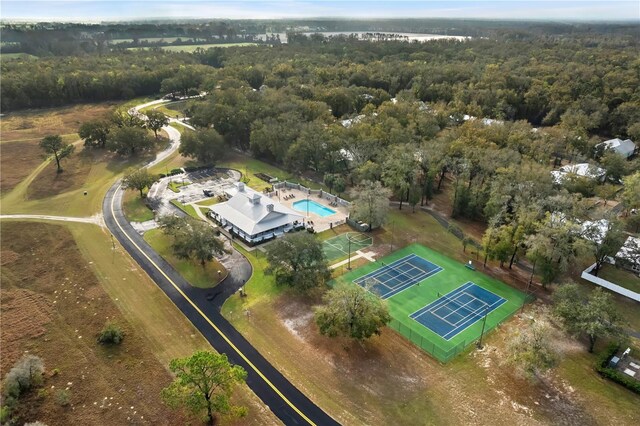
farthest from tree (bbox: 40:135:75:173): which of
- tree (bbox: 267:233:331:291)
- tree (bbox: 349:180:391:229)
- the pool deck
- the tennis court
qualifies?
tree (bbox: 349:180:391:229)

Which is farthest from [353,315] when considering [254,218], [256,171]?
[256,171]

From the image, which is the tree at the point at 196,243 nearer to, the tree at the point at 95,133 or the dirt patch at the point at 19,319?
the dirt patch at the point at 19,319

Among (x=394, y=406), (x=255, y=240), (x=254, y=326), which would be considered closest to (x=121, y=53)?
(x=255, y=240)

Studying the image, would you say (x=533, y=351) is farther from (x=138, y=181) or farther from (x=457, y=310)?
(x=138, y=181)

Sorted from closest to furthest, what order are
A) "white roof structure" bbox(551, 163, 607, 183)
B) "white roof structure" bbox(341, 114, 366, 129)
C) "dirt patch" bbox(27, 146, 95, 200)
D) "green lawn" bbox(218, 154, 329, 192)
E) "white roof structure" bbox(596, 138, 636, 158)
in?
"white roof structure" bbox(551, 163, 607, 183) → "dirt patch" bbox(27, 146, 95, 200) → "green lawn" bbox(218, 154, 329, 192) → "white roof structure" bbox(596, 138, 636, 158) → "white roof structure" bbox(341, 114, 366, 129)

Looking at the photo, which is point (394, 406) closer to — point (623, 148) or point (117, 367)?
point (117, 367)

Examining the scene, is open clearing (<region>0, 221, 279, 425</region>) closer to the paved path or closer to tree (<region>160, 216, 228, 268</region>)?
the paved path

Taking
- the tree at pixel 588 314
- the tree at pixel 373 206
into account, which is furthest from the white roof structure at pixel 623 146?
the tree at pixel 588 314
